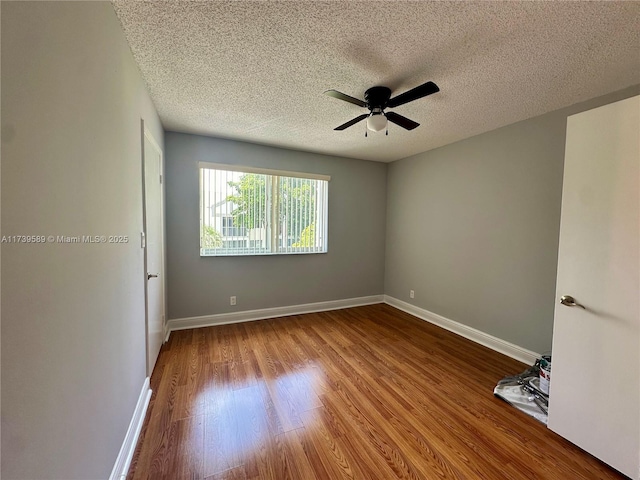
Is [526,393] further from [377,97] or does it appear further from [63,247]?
[63,247]

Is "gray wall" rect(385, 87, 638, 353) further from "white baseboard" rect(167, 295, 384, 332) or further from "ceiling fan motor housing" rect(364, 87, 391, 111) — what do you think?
"ceiling fan motor housing" rect(364, 87, 391, 111)

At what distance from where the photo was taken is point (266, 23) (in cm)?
138

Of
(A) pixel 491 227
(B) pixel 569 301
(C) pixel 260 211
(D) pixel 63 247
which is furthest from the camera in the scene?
(C) pixel 260 211

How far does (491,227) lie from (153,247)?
354cm

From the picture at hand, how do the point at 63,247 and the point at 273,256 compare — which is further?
the point at 273,256

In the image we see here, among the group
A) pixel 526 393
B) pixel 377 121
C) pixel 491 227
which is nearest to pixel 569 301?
pixel 526 393

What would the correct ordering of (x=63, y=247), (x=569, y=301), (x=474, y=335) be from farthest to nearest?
(x=474, y=335)
(x=569, y=301)
(x=63, y=247)

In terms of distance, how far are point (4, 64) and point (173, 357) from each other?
2.57m

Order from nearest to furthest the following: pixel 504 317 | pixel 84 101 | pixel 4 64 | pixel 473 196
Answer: pixel 4 64
pixel 84 101
pixel 504 317
pixel 473 196

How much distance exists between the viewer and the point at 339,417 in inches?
70.2

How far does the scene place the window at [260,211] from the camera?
3283 mm

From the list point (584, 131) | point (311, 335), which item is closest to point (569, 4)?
point (584, 131)

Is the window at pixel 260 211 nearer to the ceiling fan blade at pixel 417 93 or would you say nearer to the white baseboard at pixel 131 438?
the white baseboard at pixel 131 438

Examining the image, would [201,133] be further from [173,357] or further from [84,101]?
[173,357]
